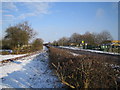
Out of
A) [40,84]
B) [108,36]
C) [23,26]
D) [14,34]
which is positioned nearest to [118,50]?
[40,84]

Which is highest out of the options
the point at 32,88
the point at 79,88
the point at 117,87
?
the point at 117,87

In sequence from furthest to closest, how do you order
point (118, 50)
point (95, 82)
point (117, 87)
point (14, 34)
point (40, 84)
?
point (14, 34), point (118, 50), point (40, 84), point (95, 82), point (117, 87)

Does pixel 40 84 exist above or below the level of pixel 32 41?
below

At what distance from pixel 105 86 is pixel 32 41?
37376mm

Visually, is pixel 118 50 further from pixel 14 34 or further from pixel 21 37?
pixel 14 34

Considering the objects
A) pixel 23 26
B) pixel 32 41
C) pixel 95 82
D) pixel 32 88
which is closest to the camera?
pixel 95 82

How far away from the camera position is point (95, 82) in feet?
9.09

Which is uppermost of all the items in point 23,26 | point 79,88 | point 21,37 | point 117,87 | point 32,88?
point 23,26

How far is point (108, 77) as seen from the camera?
115 inches

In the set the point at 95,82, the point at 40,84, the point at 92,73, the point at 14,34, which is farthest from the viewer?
the point at 14,34

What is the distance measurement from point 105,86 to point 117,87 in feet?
0.89

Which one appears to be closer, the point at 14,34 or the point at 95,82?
the point at 95,82

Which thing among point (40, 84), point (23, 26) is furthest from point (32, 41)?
point (40, 84)

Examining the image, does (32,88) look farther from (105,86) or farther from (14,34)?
(14,34)
